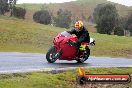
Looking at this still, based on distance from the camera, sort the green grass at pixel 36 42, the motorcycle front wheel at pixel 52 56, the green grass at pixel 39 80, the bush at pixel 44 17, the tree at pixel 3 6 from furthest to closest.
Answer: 1. the bush at pixel 44 17
2. the tree at pixel 3 6
3. the green grass at pixel 36 42
4. the motorcycle front wheel at pixel 52 56
5. the green grass at pixel 39 80

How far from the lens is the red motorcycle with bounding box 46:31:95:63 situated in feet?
53.7

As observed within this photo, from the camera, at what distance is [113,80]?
37.6ft

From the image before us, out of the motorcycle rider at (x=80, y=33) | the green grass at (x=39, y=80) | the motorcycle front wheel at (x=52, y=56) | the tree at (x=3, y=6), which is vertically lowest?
the tree at (x=3, y=6)

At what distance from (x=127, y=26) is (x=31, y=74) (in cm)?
8911

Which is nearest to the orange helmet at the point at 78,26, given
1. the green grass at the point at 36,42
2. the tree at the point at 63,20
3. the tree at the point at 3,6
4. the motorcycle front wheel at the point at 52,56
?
the motorcycle front wheel at the point at 52,56

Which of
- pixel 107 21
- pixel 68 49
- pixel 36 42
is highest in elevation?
pixel 68 49

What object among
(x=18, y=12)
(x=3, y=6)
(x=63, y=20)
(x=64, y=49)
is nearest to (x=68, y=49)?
(x=64, y=49)

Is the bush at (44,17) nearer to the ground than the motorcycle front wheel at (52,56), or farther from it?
nearer to the ground

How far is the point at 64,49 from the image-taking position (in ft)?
54.3

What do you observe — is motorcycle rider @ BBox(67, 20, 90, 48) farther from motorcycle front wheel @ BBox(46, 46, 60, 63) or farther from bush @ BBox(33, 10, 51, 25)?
bush @ BBox(33, 10, 51, 25)

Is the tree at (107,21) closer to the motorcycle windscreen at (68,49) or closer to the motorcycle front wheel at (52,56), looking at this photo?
the motorcycle windscreen at (68,49)

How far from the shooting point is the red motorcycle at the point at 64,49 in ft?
53.7

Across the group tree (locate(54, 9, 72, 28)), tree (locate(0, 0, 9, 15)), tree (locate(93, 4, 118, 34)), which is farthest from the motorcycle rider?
tree (locate(54, 9, 72, 28))

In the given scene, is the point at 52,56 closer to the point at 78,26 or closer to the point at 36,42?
the point at 78,26
